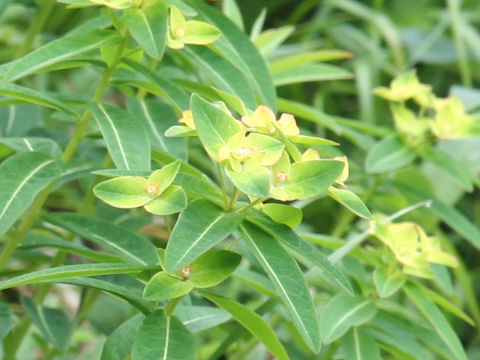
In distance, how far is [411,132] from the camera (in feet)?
4.77

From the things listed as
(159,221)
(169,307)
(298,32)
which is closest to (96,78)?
(159,221)

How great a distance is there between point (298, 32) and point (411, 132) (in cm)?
143

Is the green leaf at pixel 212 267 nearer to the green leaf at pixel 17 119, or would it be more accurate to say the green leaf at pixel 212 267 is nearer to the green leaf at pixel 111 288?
the green leaf at pixel 111 288

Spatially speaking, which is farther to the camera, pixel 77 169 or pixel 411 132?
pixel 411 132

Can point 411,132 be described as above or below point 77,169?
below

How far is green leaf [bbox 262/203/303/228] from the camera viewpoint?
2.86 feet

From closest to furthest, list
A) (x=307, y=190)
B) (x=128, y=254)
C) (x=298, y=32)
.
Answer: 1. (x=307, y=190)
2. (x=128, y=254)
3. (x=298, y=32)

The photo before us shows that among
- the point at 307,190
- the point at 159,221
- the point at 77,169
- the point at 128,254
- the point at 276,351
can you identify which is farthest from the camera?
the point at 159,221

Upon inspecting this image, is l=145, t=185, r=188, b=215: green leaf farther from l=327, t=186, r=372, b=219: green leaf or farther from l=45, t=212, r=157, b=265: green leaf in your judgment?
l=45, t=212, r=157, b=265: green leaf

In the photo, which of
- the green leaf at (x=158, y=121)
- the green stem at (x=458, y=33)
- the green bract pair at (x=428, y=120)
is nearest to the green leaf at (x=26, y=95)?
the green leaf at (x=158, y=121)

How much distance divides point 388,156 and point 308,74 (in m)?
0.18

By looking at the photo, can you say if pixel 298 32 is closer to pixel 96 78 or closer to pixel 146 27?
pixel 96 78

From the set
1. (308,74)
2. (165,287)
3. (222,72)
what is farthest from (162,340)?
(308,74)

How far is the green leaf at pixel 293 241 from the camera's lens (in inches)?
33.8
